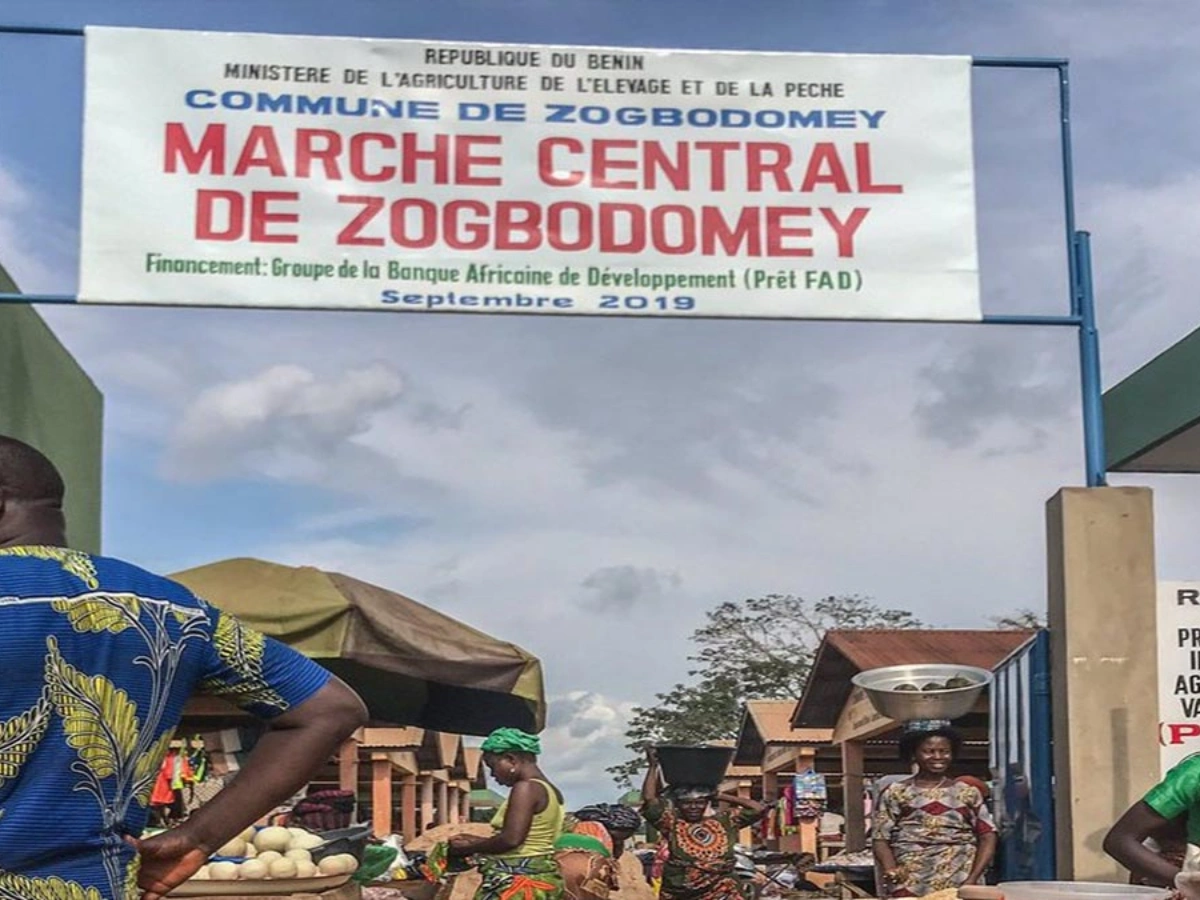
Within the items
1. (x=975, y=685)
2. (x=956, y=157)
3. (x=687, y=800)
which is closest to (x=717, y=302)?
(x=956, y=157)

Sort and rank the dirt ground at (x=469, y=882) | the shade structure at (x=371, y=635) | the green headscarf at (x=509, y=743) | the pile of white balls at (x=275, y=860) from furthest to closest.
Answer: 1. the dirt ground at (x=469, y=882)
2. the shade structure at (x=371, y=635)
3. the green headscarf at (x=509, y=743)
4. the pile of white balls at (x=275, y=860)

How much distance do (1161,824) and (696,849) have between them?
512cm

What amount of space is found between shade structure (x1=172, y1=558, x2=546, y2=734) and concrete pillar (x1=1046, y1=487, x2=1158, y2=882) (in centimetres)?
346

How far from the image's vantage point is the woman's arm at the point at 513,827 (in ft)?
24.3

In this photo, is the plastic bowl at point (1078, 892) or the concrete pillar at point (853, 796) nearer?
the plastic bowl at point (1078, 892)

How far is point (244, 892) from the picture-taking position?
20.3 ft

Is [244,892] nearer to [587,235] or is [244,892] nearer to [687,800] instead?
[587,235]

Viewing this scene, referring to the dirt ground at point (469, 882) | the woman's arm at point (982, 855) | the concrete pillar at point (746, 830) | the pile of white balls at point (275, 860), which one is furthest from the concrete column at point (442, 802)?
the pile of white balls at point (275, 860)

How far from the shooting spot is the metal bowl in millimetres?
8039

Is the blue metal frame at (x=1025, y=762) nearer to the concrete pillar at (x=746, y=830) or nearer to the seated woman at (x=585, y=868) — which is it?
the seated woman at (x=585, y=868)

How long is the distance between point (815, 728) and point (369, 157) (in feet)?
49.4

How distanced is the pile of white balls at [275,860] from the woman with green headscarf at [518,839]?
81cm

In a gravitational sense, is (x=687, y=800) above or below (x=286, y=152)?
below

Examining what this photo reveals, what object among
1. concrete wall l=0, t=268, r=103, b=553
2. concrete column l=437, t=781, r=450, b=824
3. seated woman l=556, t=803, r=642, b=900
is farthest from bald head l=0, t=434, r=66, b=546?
concrete column l=437, t=781, r=450, b=824
